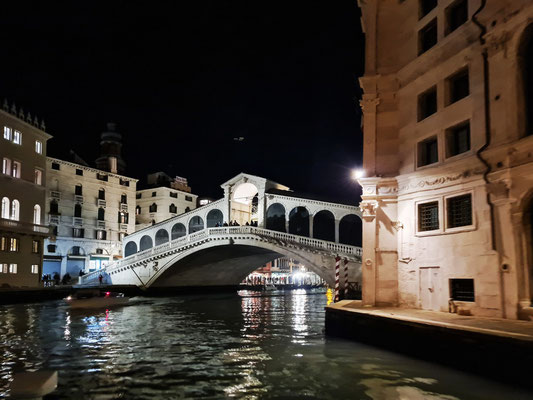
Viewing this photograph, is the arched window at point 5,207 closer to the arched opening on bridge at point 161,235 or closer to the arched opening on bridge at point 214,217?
the arched opening on bridge at point 161,235

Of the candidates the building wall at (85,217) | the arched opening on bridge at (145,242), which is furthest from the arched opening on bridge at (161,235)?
the building wall at (85,217)

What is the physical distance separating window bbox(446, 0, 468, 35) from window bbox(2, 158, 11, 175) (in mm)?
30068

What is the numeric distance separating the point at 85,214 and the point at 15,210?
1611 cm

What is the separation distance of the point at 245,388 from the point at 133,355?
4435mm

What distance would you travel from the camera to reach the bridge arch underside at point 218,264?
110ft

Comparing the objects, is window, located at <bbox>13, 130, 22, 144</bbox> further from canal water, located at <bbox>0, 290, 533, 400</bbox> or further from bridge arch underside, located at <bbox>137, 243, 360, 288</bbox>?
canal water, located at <bbox>0, 290, 533, 400</bbox>

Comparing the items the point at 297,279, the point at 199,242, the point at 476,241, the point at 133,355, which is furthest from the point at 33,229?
the point at 297,279

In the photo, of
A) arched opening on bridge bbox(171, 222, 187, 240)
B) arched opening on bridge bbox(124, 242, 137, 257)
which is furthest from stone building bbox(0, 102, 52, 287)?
arched opening on bridge bbox(171, 222, 187, 240)

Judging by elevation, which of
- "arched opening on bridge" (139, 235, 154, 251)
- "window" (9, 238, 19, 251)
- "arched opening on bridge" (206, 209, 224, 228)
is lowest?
"window" (9, 238, 19, 251)

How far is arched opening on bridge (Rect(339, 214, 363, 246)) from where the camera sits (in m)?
37.4

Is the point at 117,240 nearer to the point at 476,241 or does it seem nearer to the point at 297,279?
the point at 297,279

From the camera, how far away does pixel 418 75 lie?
15188 mm

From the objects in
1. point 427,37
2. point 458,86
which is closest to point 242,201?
point 427,37

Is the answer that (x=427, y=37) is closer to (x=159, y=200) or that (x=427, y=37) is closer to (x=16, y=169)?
(x=16, y=169)
